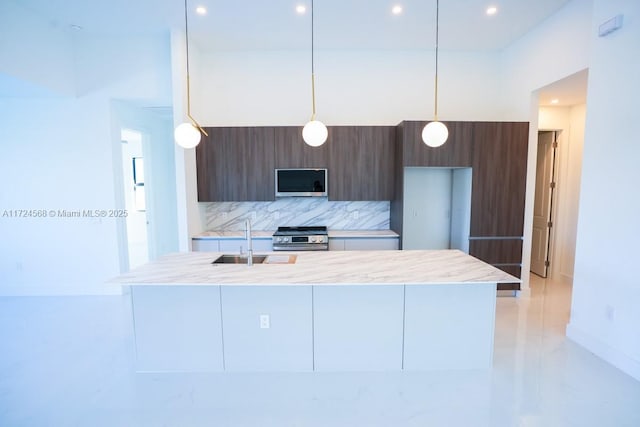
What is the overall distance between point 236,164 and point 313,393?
300 centimetres

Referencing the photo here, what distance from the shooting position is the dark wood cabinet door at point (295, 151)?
4.16m

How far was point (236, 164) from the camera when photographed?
4.22 m

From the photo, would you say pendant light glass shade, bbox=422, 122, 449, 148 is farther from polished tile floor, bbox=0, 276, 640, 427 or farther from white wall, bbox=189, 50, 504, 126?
white wall, bbox=189, 50, 504, 126

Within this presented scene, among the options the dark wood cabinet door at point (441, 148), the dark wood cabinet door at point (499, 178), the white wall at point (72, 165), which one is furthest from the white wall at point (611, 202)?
the white wall at point (72, 165)

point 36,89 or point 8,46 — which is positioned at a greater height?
point 8,46

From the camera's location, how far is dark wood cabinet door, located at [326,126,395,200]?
4188 mm

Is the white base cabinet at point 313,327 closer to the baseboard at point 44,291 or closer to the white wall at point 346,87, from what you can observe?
the baseboard at point 44,291

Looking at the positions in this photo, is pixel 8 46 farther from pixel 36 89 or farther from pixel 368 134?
pixel 368 134

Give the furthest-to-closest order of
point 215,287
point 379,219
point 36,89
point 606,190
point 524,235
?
point 379,219, point 524,235, point 36,89, point 606,190, point 215,287

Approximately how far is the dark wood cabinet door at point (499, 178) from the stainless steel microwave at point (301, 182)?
1973 millimetres

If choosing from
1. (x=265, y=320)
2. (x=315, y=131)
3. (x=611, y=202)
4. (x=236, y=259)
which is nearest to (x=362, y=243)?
(x=236, y=259)

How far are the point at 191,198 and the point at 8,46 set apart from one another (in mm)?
2303

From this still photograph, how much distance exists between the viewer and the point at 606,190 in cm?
265

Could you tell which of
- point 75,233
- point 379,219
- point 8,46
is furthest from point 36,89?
point 379,219
